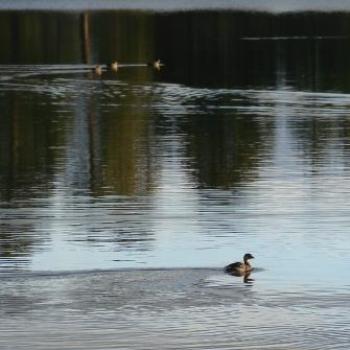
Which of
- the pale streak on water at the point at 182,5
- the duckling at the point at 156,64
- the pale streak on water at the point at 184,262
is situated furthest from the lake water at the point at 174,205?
the pale streak on water at the point at 182,5

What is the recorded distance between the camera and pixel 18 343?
18.5 m

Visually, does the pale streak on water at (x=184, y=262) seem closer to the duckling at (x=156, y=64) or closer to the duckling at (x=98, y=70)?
the duckling at (x=98, y=70)

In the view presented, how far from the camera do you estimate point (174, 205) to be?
28.5 m

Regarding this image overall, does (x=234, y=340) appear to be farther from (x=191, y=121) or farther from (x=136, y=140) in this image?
(x=191, y=121)

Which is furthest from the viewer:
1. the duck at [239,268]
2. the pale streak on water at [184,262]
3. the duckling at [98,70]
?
the duckling at [98,70]

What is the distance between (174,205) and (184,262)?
5.50 m

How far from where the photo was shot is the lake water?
64.2ft

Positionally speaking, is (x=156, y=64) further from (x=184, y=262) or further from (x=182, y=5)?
(x=182, y=5)

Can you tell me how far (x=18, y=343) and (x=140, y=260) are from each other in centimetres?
488

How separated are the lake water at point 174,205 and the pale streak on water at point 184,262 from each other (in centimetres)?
4

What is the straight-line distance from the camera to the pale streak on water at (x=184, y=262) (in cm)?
1909

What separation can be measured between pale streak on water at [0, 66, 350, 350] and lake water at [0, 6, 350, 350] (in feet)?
0.13

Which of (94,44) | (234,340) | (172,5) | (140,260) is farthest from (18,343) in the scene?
(172,5)

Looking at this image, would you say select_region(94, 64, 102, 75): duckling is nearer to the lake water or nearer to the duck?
the lake water
